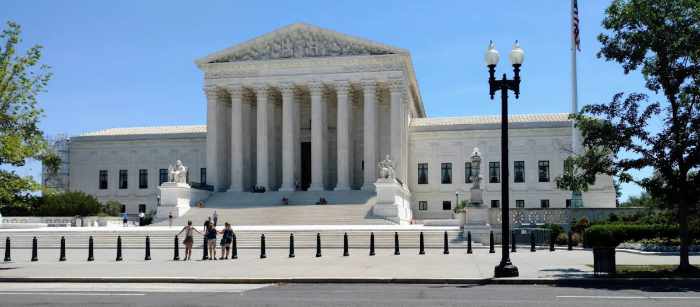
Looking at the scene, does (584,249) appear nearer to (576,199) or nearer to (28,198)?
(576,199)

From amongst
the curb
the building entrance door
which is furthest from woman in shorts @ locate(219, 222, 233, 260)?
the building entrance door

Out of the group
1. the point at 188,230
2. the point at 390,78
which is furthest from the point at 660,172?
the point at 390,78

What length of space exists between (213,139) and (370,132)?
48.0ft

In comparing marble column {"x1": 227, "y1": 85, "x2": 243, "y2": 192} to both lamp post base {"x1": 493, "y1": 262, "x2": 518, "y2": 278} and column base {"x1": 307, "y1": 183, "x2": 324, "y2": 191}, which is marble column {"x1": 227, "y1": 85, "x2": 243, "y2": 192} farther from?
lamp post base {"x1": 493, "y1": 262, "x2": 518, "y2": 278}

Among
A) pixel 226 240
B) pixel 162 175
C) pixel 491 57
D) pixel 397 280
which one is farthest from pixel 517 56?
pixel 162 175

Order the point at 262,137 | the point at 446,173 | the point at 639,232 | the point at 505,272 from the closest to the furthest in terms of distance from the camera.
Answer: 1. the point at 505,272
2. the point at 639,232
3. the point at 262,137
4. the point at 446,173

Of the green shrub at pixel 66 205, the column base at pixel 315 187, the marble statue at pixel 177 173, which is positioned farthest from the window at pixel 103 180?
the column base at pixel 315 187

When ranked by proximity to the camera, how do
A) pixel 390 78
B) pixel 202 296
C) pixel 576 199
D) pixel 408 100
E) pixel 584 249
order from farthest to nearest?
1. pixel 408 100
2. pixel 390 78
3. pixel 576 199
4. pixel 584 249
5. pixel 202 296

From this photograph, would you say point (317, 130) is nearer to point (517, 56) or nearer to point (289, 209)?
point (289, 209)

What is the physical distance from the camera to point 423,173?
77.1 meters

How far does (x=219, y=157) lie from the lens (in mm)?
73312

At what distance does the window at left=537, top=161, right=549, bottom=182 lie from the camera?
246 feet

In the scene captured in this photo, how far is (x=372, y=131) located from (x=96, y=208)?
2504 cm

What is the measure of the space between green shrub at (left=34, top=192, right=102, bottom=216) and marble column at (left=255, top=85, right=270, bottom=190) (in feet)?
48.2
